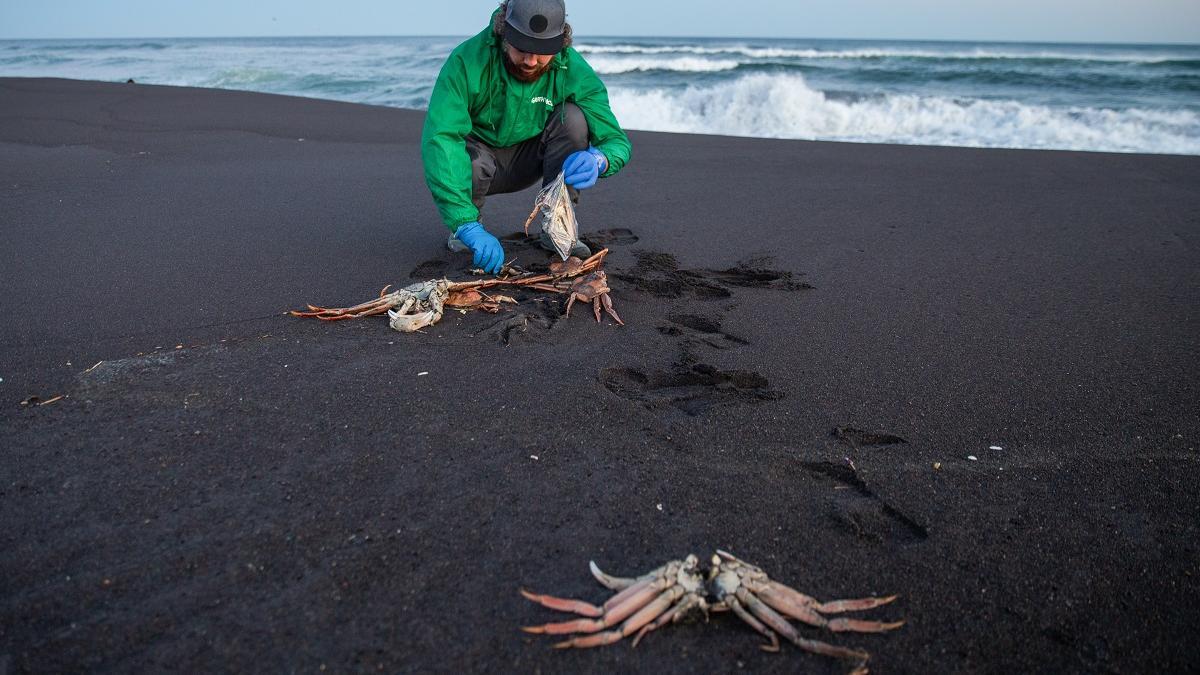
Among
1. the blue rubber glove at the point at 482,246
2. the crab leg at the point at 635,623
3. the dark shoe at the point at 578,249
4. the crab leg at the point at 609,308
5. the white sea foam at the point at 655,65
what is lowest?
the crab leg at the point at 635,623

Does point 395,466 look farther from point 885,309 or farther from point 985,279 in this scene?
point 985,279

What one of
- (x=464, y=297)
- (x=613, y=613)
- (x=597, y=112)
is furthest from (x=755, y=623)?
(x=597, y=112)

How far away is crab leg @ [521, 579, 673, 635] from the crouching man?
91.6 inches

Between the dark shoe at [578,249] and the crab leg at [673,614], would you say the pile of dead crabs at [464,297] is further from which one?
the crab leg at [673,614]

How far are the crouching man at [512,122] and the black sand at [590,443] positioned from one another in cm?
48

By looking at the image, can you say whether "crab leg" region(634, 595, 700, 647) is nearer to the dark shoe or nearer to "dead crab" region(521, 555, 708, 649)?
"dead crab" region(521, 555, 708, 649)

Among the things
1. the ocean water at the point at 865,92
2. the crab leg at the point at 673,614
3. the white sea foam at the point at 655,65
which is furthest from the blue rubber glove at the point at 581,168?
the white sea foam at the point at 655,65

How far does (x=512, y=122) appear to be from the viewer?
397 cm

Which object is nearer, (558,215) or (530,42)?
(530,42)

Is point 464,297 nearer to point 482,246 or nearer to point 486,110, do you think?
point 482,246

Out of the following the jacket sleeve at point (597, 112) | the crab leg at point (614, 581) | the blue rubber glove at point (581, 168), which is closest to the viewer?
the crab leg at point (614, 581)

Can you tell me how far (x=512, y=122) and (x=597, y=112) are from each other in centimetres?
52

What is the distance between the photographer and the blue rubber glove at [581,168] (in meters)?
3.92

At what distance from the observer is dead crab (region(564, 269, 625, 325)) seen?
330 centimetres
